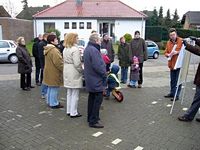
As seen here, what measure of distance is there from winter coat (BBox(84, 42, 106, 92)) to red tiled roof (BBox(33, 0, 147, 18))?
104ft

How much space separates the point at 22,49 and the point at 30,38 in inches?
1146

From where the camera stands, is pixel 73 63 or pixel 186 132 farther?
pixel 73 63

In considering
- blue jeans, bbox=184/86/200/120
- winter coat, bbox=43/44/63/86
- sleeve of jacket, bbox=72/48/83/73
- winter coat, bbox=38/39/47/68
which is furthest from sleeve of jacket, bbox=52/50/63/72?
blue jeans, bbox=184/86/200/120

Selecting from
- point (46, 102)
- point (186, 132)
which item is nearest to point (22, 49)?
point (46, 102)

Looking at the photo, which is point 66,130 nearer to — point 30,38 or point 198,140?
point 198,140

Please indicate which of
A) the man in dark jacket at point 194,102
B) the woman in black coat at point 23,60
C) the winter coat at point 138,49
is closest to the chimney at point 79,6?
the winter coat at point 138,49

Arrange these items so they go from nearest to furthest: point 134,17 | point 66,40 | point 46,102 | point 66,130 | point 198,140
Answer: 1. point 198,140
2. point 66,130
3. point 66,40
4. point 46,102
5. point 134,17

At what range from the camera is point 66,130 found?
17.7 ft

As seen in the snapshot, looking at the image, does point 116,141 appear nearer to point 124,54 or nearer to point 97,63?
point 97,63

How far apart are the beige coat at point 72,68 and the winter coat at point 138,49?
3.60 metres

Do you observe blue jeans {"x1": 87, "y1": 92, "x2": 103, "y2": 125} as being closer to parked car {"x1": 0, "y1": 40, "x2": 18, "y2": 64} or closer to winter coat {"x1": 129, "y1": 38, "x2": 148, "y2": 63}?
winter coat {"x1": 129, "y1": 38, "x2": 148, "y2": 63}

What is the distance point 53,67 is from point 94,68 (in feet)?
5.29

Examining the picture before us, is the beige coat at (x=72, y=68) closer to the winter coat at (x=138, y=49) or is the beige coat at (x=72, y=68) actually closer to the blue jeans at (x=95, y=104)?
the blue jeans at (x=95, y=104)

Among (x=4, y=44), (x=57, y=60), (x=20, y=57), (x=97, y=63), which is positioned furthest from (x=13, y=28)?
(x=97, y=63)
